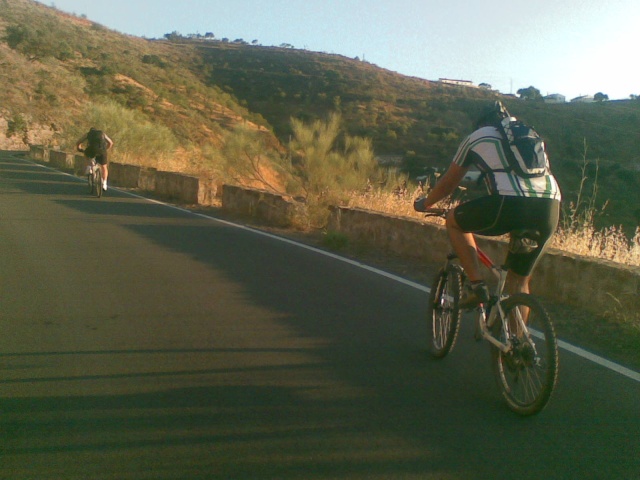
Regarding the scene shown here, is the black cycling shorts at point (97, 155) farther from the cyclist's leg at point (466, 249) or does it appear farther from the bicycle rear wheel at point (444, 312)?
the cyclist's leg at point (466, 249)

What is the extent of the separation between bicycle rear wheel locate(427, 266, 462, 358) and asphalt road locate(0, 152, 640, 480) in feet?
0.56

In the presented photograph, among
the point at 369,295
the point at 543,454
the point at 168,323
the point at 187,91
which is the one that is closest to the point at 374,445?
the point at 543,454

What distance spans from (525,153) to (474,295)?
1113 mm

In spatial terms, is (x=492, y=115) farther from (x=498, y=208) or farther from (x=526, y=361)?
(x=526, y=361)

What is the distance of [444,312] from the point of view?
5766 millimetres

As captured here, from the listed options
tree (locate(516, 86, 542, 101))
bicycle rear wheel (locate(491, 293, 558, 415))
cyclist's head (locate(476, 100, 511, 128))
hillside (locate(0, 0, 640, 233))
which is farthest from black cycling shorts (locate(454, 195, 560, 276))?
tree (locate(516, 86, 542, 101))

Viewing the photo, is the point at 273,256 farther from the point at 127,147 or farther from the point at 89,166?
the point at 127,147

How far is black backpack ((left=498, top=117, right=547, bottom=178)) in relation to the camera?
457cm

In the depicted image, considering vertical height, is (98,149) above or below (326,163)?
below

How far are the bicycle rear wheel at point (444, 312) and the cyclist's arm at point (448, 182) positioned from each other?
63 cm

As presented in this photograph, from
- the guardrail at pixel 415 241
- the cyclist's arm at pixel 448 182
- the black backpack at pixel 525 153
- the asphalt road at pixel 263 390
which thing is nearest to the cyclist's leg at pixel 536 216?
the black backpack at pixel 525 153

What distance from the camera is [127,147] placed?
32906mm

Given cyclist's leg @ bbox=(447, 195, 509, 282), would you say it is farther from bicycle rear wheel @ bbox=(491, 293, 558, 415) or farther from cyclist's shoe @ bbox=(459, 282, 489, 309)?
bicycle rear wheel @ bbox=(491, 293, 558, 415)

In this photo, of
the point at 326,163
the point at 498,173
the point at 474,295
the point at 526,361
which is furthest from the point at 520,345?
the point at 326,163
